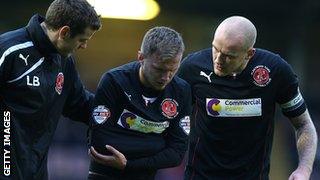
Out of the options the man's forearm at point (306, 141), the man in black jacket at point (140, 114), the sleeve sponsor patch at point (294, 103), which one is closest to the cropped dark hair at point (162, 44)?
the man in black jacket at point (140, 114)

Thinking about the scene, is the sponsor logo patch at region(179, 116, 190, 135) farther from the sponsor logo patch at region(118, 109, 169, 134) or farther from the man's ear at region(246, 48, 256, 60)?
the man's ear at region(246, 48, 256, 60)

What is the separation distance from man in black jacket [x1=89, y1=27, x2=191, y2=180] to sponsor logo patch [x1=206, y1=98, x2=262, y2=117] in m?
0.39

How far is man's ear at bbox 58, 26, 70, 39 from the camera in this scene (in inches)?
166

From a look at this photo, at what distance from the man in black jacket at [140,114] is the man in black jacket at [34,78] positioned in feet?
0.93

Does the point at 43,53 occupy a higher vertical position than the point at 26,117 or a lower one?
higher

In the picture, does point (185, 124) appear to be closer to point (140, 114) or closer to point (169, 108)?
point (169, 108)

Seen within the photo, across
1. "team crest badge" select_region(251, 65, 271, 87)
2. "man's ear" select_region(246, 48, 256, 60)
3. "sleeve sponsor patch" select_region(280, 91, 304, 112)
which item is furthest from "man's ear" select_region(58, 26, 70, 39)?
"sleeve sponsor patch" select_region(280, 91, 304, 112)

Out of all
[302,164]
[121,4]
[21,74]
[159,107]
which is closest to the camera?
[21,74]

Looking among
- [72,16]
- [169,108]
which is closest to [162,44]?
[169,108]

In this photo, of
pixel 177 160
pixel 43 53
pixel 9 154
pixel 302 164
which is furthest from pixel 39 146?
pixel 302 164

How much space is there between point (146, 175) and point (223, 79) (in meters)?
0.82

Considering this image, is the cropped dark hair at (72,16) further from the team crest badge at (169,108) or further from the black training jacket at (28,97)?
the team crest badge at (169,108)

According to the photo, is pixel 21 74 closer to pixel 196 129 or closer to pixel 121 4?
pixel 196 129

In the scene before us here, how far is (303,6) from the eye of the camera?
13.2 m
